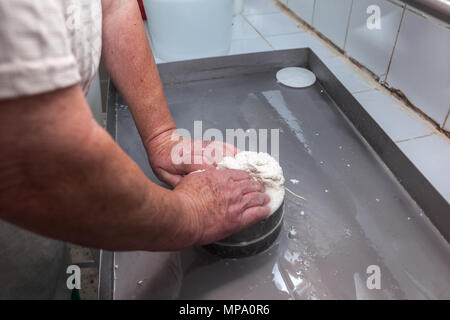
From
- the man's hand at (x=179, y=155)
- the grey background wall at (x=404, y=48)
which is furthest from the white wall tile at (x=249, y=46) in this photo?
the man's hand at (x=179, y=155)

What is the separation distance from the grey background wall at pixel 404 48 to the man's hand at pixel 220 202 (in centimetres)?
→ 51

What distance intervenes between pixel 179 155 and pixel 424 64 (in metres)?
0.62

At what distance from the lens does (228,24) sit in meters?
1.13

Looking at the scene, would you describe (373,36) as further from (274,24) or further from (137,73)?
(137,73)

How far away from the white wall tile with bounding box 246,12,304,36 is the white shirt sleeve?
1.11m

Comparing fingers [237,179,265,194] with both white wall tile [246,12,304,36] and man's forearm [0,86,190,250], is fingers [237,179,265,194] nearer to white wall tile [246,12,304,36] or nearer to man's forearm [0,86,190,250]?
man's forearm [0,86,190,250]

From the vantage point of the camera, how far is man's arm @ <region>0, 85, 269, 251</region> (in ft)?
1.03

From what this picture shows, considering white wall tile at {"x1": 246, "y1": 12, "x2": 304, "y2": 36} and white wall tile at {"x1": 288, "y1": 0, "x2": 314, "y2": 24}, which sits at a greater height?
white wall tile at {"x1": 288, "y1": 0, "x2": 314, "y2": 24}

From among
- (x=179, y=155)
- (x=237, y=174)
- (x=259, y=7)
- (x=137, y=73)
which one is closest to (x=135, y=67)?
(x=137, y=73)

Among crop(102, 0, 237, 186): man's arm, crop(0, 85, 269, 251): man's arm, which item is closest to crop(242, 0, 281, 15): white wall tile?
crop(102, 0, 237, 186): man's arm

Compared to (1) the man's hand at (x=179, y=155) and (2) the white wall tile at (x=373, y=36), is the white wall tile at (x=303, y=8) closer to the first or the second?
(2) the white wall tile at (x=373, y=36)

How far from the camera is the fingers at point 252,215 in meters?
0.59
